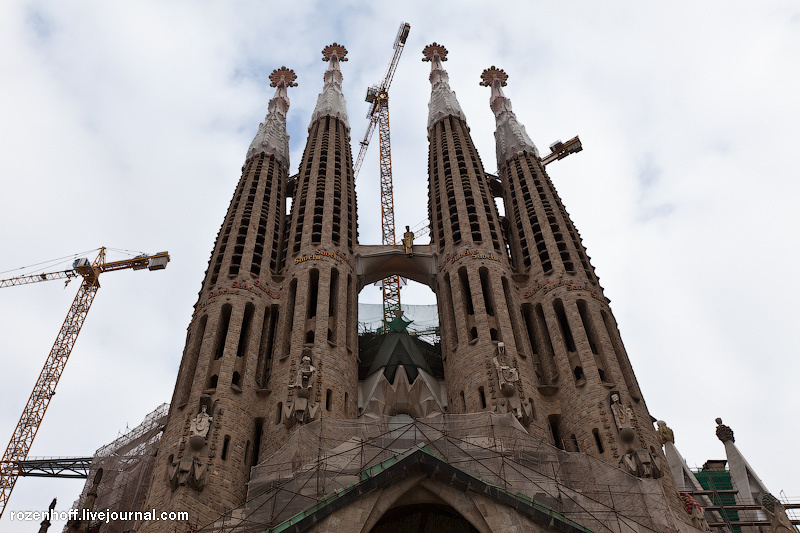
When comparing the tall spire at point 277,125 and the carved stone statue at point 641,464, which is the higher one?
the tall spire at point 277,125

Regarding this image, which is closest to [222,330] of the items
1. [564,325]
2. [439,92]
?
[564,325]

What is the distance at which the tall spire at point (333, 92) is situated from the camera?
56.3 meters

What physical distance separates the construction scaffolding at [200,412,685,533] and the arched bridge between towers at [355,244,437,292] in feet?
52.2

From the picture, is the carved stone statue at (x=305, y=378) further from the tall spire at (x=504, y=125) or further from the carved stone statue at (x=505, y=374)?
the tall spire at (x=504, y=125)

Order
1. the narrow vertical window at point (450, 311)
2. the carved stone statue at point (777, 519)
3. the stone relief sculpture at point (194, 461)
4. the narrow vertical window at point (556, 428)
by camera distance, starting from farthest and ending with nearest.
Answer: the narrow vertical window at point (450, 311) < the narrow vertical window at point (556, 428) < the stone relief sculpture at point (194, 461) < the carved stone statue at point (777, 519)

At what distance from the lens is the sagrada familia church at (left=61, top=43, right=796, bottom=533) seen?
24.8 m

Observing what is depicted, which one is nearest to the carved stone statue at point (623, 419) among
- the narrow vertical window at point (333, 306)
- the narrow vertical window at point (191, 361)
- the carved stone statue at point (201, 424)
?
the narrow vertical window at point (333, 306)

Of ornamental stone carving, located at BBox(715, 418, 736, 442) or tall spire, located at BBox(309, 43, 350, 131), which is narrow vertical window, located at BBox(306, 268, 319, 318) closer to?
tall spire, located at BBox(309, 43, 350, 131)

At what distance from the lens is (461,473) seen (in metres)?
24.0

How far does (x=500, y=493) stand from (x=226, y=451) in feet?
39.3

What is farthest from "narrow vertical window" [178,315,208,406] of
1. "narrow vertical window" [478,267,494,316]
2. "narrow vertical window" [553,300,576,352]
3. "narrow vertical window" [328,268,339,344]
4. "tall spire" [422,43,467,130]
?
"tall spire" [422,43,467,130]

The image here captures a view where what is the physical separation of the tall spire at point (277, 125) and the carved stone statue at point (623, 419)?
28596 mm

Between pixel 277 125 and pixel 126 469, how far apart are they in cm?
2580

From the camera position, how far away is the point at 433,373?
40438 mm
